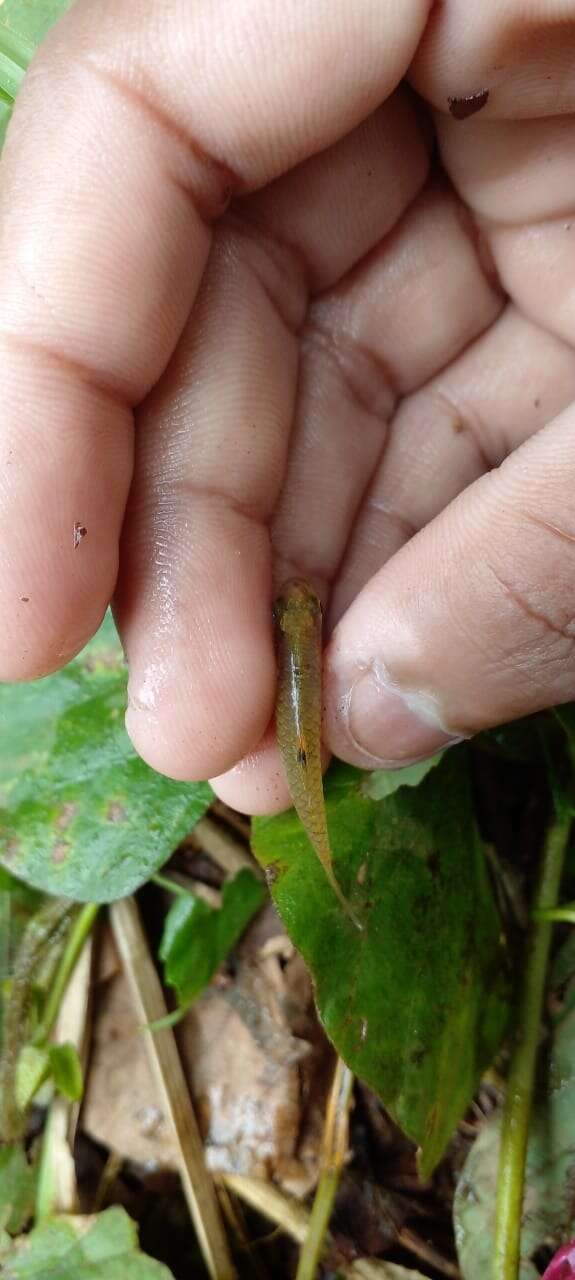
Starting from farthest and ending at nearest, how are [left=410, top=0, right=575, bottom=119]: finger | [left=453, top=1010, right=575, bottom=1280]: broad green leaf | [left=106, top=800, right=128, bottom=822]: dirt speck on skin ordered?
1. [left=106, top=800, right=128, bottom=822]: dirt speck on skin
2. [left=453, top=1010, right=575, bottom=1280]: broad green leaf
3. [left=410, top=0, right=575, bottom=119]: finger

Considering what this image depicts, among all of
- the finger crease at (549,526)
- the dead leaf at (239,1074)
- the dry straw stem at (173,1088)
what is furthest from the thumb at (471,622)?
the dry straw stem at (173,1088)

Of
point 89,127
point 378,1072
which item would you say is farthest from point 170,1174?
point 89,127

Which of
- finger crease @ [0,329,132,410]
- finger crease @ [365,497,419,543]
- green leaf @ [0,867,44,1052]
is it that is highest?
finger crease @ [0,329,132,410]

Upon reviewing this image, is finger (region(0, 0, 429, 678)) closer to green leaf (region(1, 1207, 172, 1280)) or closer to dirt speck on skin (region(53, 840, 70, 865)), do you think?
dirt speck on skin (region(53, 840, 70, 865))

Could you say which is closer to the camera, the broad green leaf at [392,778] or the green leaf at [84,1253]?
the broad green leaf at [392,778]

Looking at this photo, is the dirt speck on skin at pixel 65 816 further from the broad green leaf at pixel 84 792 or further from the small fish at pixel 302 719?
the small fish at pixel 302 719

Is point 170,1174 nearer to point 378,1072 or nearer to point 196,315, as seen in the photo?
point 378,1072

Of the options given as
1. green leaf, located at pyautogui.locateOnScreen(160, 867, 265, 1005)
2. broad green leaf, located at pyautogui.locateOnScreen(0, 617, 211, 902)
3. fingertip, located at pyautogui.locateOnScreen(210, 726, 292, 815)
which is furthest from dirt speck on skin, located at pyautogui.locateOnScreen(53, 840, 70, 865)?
fingertip, located at pyautogui.locateOnScreen(210, 726, 292, 815)
